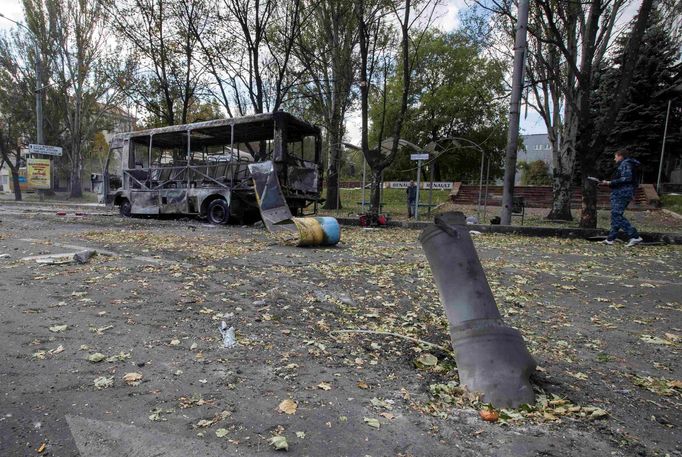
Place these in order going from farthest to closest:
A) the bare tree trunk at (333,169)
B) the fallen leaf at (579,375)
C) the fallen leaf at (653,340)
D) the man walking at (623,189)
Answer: the bare tree trunk at (333,169) → the man walking at (623,189) → the fallen leaf at (653,340) → the fallen leaf at (579,375)

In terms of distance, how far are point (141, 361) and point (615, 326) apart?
4.19m

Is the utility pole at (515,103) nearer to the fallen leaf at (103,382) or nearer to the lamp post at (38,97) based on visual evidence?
the fallen leaf at (103,382)

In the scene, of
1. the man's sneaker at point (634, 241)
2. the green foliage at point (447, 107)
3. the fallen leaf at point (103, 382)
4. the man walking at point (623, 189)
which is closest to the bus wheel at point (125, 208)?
the fallen leaf at point (103, 382)

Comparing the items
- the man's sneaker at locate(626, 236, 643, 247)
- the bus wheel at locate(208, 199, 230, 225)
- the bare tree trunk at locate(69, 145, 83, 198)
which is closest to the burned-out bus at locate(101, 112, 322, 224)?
the bus wheel at locate(208, 199, 230, 225)

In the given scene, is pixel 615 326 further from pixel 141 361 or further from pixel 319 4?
pixel 319 4

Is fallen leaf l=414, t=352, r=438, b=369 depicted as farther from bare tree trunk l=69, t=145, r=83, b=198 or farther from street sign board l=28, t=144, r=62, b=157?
bare tree trunk l=69, t=145, r=83, b=198

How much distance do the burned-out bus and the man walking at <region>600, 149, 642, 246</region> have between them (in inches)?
318

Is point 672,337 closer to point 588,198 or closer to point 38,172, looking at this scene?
point 588,198

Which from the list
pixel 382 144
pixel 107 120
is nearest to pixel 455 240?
pixel 382 144

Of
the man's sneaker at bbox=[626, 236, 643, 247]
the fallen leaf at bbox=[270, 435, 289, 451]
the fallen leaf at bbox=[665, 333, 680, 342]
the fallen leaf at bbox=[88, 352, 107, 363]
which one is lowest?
the fallen leaf at bbox=[270, 435, 289, 451]

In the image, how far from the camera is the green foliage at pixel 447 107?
40719 mm

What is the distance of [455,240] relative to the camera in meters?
3.03

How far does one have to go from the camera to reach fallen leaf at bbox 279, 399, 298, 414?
2451 millimetres

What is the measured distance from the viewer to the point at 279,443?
2117 mm
